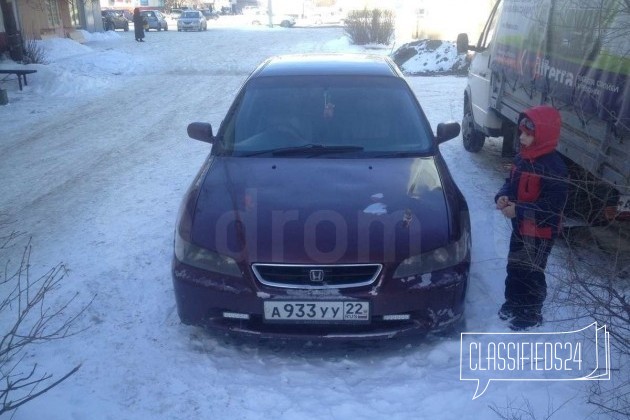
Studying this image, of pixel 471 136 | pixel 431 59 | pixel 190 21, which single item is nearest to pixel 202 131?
pixel 471 136

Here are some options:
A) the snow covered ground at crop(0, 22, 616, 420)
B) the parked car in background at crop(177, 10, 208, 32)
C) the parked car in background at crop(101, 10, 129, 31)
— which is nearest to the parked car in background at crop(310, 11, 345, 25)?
the parked car in background at crop(177, 10, 208, 32)

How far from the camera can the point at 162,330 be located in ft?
12.2

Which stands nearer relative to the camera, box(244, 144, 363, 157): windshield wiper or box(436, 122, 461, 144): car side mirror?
box(244, 144, 363, 157): windshield wiper

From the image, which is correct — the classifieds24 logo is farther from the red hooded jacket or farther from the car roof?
the car roof

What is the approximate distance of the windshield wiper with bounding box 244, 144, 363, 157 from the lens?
4188 mm

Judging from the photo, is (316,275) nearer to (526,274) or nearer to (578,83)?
(526,274)

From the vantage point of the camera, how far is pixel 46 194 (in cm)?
638

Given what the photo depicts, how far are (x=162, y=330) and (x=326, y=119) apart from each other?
197 cm

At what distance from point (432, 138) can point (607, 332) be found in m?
2.07

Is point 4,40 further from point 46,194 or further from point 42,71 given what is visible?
point 46,194

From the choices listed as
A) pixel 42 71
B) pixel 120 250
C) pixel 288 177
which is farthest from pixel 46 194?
pixel 42 71

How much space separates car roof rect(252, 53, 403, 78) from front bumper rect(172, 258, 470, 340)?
217 centimetres

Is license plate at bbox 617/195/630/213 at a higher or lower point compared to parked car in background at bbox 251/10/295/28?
lower

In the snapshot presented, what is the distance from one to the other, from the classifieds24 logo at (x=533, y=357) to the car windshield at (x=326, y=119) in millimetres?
1475
